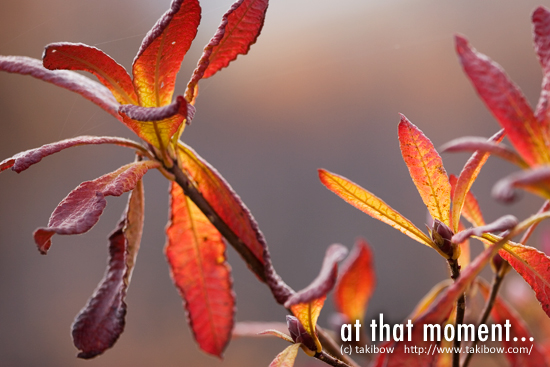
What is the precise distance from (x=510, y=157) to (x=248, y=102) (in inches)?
67.7

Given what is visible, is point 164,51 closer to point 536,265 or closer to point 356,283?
point 536,265

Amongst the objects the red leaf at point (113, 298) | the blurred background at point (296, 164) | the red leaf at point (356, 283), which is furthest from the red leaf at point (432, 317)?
the blurred background at point (296, 164)

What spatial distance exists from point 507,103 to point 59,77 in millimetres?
423

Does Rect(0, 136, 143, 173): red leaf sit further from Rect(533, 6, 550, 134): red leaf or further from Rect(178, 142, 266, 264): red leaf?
Rect(533, 6, 550, 134): red leaf

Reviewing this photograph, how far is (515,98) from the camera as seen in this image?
0.98 ft

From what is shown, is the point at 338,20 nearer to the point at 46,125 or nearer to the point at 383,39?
the point at 383,39

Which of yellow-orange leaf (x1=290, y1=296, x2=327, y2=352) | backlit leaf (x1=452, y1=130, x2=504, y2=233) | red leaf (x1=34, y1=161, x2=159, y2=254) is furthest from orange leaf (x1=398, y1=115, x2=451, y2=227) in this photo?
red leaf (x1=34, y1=161, x2=159, y2=254)

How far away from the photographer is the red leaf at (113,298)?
428 millimetres

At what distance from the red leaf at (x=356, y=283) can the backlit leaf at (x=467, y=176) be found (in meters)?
0.33

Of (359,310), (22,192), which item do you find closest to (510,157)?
(359,310)

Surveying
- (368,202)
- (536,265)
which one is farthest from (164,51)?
(536,265)

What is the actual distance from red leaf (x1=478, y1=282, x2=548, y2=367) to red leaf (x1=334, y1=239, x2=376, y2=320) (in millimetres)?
177

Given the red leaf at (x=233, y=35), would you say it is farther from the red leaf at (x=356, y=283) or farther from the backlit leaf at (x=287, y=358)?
the red leaf at (x=356, y=283)

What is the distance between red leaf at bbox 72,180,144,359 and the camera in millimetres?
428
